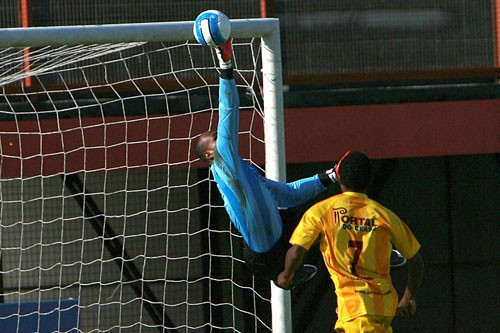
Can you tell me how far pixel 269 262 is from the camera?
5117mm

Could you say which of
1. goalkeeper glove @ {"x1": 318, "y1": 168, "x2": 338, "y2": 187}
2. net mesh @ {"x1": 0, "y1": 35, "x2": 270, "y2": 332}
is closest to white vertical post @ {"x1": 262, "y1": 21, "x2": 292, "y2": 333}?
goalkeeper glove @ {"x1": 318, "y1": 168, "x2": 338, "y2": 187}

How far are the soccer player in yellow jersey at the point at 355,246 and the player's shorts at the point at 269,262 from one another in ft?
1.34

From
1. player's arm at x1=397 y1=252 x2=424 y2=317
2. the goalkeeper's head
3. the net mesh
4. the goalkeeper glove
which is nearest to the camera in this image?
player's arm at x1=397 y1=252 x2=424 y2=317

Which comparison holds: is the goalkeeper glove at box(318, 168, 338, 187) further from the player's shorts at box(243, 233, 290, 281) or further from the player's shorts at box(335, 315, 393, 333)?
the player's shorts at box(335, 315, 393, 333)

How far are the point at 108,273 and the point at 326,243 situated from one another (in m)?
4.61

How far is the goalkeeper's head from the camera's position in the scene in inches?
206

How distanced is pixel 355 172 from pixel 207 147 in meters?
0.93

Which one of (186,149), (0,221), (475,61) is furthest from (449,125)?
(0,221)

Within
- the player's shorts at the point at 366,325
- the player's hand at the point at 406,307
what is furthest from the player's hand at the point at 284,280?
the player's hand at the point at 406,307

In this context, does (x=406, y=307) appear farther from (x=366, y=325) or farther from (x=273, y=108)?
(x=273, y=108)

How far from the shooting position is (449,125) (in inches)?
329

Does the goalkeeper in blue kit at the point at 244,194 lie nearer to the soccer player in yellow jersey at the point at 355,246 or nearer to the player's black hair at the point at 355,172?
the soccer player in yellow jersey at the point at 355,246

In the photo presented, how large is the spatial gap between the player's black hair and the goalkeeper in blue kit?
0.53 metres

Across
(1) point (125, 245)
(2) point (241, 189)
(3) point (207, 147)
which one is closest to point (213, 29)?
(3) point (207, 147)
